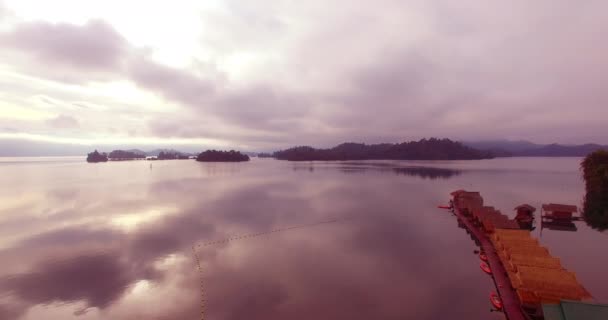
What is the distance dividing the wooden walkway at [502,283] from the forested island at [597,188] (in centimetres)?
1869

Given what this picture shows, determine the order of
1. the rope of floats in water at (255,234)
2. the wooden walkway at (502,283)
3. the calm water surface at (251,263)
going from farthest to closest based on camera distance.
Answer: the rope of floats in water at (255,234), the calm water surface at (251,263), the wooden walkway at (502,283)

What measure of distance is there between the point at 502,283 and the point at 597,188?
104ft

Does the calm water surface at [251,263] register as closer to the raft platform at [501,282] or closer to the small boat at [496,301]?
the small boat at [496,301]

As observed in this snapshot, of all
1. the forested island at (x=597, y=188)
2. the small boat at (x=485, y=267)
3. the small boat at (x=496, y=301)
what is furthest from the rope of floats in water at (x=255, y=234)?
the forested island at (x=597, y=188)

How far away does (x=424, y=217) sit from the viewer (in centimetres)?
5506

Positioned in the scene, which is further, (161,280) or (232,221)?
(232,221)

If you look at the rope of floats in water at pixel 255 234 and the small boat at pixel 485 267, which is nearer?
the small boat at pixel 485 267

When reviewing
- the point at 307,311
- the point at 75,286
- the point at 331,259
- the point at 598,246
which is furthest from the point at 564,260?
the point at 75,286

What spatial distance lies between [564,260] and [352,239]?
958 inches

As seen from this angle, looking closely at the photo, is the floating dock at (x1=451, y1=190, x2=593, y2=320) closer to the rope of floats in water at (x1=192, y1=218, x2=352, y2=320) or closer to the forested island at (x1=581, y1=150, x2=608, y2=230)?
the forested island at (x1=581, y1=150, x2=608, y2=230)

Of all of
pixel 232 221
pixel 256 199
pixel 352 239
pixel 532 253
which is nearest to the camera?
pixel 532 253

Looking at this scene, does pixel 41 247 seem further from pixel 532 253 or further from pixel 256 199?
pixel 532 253

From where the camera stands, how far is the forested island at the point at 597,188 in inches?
1608

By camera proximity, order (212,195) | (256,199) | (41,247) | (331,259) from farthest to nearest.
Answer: (212,195) → (256,199) → (41,247) → (331,259)
